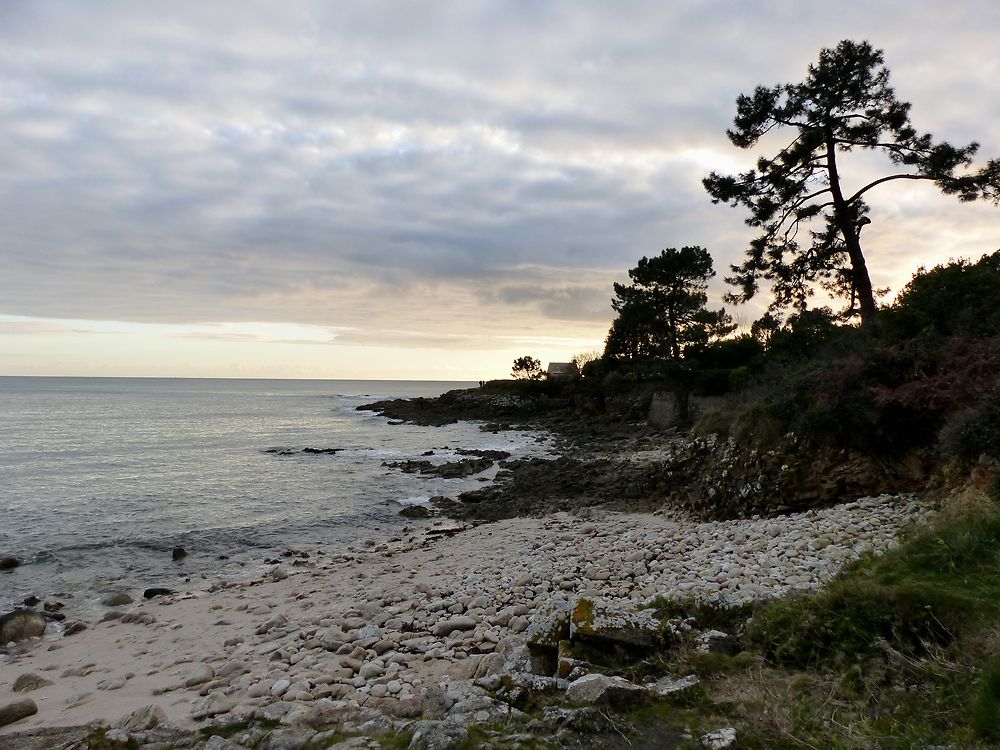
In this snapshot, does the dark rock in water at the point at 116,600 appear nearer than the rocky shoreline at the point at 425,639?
No

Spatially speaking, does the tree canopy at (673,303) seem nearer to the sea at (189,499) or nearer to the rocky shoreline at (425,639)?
the sea at (189,499)

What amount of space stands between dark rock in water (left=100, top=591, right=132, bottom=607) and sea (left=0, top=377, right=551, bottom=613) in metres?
0.36

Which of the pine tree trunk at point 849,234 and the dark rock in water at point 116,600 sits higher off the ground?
the pine tree trunk at point 849,234

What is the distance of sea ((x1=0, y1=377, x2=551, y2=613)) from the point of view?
14.2 m

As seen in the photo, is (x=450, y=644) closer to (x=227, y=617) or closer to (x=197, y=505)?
(x=227, y=617)

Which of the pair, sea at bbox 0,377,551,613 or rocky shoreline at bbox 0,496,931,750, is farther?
sea at bbox 0,377,551,613

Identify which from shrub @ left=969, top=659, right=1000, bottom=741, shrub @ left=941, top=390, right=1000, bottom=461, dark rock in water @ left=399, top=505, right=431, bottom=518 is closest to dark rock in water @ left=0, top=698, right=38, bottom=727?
shrub @ left=969, top=659, right=1000, bottom=741

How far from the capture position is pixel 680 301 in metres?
50.2

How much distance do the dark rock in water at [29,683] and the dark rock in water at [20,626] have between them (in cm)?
238

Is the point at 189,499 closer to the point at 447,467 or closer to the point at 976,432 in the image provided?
the point at 447,467

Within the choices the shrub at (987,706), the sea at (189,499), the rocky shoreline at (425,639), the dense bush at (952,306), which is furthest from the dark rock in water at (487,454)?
A: the shrub at (987,706)

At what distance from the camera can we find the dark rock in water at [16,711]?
6.54 m

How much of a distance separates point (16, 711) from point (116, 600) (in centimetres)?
564

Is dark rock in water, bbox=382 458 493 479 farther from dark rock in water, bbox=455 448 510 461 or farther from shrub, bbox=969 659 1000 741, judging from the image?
shrub, bbox=969 659 1000 741
